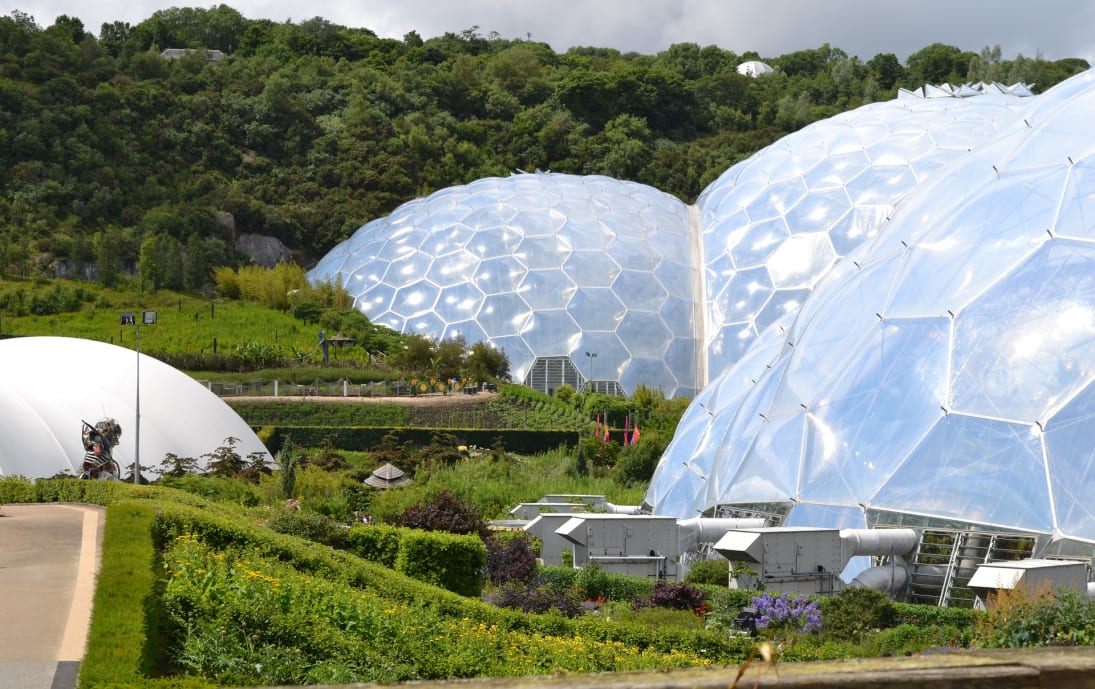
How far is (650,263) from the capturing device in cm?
4469

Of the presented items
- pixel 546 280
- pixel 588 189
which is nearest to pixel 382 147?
pixel 588 189

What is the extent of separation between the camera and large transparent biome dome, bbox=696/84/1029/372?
39.5 meters

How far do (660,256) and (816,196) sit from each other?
656 centimetres

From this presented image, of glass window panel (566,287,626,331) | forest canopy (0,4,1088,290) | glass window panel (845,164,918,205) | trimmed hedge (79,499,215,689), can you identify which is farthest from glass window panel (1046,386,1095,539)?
forest canopy (0,4,1088,290)

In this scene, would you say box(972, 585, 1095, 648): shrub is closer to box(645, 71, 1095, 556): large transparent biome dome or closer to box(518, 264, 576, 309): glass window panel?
box(645, 71, 1095, 556): large transparent biome dome

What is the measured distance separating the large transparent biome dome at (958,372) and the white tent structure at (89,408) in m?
13.4

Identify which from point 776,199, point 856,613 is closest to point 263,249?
point 776,199

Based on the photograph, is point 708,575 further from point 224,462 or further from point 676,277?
point 676,277

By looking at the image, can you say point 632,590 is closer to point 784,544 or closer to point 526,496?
point 784,544

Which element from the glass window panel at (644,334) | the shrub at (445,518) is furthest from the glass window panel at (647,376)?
the shrub at (445,518)

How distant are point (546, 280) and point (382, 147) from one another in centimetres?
3192

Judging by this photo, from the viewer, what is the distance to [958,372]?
15.6 m

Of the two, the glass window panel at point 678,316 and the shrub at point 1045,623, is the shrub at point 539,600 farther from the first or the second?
the glass window panel at point 678,316

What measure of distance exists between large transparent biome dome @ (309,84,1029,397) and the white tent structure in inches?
576
